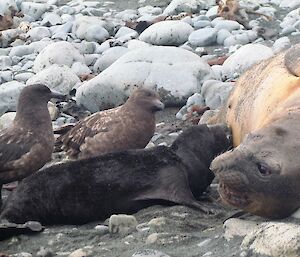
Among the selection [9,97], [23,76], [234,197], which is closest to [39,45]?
[23,76]

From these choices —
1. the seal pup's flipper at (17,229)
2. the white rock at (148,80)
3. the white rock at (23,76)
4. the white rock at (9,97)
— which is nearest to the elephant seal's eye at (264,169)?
the seal pup's flipper at (17,229)

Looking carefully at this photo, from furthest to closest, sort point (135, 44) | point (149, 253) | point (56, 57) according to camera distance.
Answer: point (135, 44) → point (56, 57) → point (149, 253)

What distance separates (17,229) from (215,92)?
4146mm

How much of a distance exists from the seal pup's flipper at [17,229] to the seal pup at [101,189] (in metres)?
0.31

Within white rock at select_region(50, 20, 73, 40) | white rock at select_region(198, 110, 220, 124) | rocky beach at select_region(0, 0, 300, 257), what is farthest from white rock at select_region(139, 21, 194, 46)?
white rock at select_region(198, 110, 220, 124)

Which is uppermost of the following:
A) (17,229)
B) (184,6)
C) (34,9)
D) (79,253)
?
(79,253)

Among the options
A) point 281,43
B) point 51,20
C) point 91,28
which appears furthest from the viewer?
point 51,20

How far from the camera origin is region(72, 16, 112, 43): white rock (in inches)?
511

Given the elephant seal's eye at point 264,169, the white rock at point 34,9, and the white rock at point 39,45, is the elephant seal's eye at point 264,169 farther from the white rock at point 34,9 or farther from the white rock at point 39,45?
the white rock at point 34,9

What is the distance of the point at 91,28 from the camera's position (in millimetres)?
13141

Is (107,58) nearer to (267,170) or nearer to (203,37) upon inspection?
(203,37)

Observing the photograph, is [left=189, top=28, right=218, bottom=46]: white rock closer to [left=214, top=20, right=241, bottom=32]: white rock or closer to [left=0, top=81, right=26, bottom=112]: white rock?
[left=214, top=20, right=241, bottom=32]: white rock

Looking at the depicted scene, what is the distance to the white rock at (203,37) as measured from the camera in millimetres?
11758

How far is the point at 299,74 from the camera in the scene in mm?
6543
